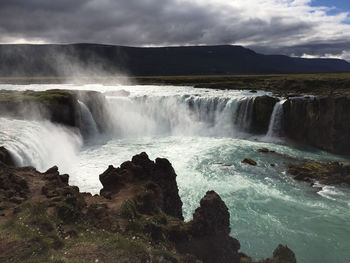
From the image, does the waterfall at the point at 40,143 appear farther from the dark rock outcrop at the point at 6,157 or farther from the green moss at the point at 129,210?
the green moss at the point at 129,210

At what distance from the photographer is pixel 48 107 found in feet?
125

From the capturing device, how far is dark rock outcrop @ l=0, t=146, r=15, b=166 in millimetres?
20341

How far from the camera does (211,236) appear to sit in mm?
12102

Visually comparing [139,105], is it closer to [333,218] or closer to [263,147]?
[263,147]

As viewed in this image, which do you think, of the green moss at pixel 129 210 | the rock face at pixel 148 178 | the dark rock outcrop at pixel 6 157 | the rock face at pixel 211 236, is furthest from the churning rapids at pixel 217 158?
the green moss at pixel 129 210

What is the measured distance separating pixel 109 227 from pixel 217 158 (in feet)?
72.7

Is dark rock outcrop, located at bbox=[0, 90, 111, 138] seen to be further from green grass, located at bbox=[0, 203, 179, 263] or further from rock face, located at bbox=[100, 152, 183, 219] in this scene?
green grass, located at bbox=[0, 203, 179, 263]

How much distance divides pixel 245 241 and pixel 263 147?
73.2 feet

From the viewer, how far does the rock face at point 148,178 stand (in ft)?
52.2

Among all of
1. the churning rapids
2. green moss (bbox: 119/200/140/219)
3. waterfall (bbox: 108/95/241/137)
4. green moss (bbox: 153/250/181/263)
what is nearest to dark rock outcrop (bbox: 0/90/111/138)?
the churning rapids

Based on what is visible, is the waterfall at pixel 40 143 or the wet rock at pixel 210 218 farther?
the waterfall at pixel 40 143

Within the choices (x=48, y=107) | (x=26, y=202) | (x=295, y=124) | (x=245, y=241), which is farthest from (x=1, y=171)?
(x=295, y=124)

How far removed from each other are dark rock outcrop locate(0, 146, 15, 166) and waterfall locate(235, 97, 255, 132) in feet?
114

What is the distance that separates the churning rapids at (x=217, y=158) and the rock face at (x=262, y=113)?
110 cm
